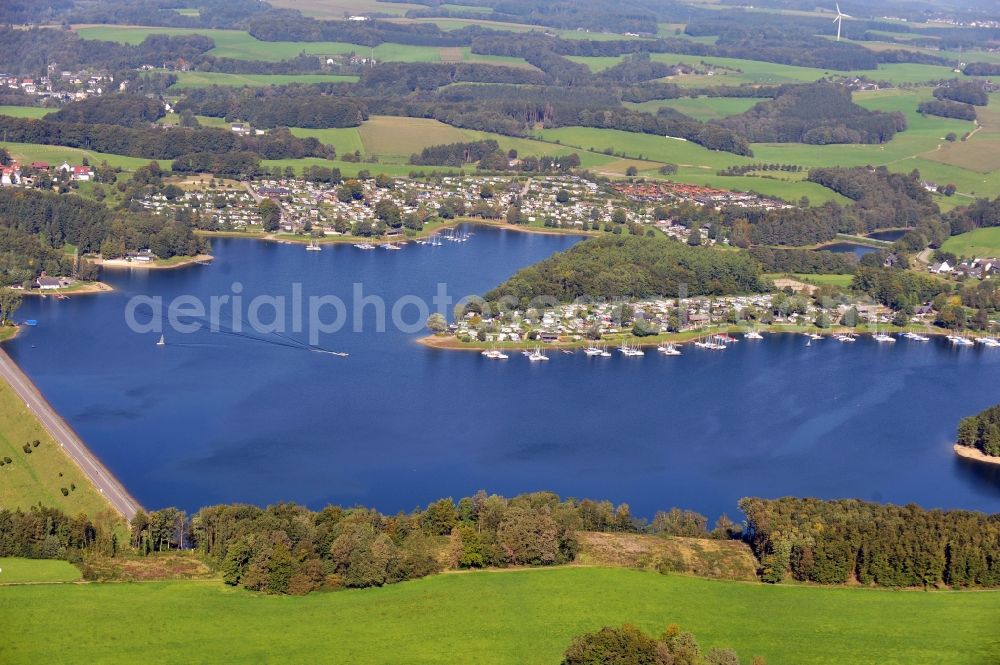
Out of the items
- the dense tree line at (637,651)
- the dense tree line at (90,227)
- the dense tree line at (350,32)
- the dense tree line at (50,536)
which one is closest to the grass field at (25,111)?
the dense tree line at (90,227)

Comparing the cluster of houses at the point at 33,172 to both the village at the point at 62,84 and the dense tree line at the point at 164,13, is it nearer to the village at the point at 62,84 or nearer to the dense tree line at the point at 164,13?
the village at the point at 62,84

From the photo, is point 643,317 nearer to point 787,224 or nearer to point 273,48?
point 787,224

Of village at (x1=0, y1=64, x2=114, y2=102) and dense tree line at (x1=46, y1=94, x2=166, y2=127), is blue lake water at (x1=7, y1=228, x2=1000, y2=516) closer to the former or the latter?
dense tree line at (x1=46, y1=94, x2=166, y2=127)

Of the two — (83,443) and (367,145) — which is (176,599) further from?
(367,145)

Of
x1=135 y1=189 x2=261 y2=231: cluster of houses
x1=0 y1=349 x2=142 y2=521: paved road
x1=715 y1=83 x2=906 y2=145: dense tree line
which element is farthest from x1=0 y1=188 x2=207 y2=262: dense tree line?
x1=715 y1=83 x2=906 y2=145: dense tree line

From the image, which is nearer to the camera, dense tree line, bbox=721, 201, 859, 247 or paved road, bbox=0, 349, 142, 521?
paved road, bbox=0, 349, 142, 521

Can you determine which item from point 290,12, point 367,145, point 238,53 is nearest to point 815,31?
point 290,12

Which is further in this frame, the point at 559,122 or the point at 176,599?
the point at 559,122
